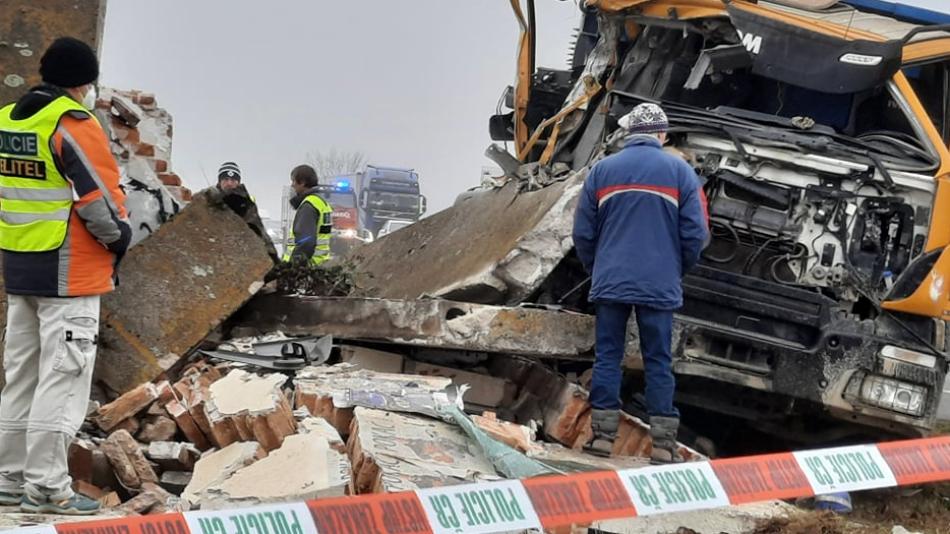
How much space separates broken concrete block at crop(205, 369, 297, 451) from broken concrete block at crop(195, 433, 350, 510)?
219mm

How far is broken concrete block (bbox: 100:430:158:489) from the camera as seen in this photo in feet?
14.1

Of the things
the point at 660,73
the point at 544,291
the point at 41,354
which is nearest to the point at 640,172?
the point at 544,291

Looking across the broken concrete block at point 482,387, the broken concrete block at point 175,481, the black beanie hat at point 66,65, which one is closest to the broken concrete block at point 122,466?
the broken concrete block at point 175,481

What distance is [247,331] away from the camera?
20.0ft

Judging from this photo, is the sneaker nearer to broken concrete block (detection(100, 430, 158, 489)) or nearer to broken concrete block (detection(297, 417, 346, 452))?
broken concrete block (detection(100, 430, 158, 489))

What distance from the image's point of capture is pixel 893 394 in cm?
538

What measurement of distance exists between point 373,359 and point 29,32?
90.9 inches

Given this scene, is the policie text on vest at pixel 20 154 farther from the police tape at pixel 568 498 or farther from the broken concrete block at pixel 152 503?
the police tape at pixel 568 498

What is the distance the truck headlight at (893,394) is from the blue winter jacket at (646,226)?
116 cm

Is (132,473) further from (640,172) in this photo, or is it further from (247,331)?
(640,172)

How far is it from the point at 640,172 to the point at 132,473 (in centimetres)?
246

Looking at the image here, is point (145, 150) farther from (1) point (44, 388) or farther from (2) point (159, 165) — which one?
(1) point (44, 388)

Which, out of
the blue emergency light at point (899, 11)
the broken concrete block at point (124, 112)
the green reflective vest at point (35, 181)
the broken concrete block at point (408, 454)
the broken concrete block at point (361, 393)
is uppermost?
the blue emergency light at point (899, 11)

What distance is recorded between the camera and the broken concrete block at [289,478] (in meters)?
3.69
